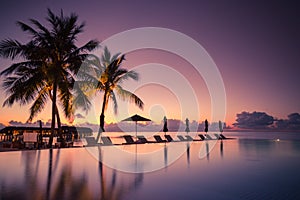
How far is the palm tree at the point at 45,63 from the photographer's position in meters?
12.1

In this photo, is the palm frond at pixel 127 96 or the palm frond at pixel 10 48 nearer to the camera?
the palm frond at pixel 10 48

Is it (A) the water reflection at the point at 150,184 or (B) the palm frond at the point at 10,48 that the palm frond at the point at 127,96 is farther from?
(A) the water reflection at the point at 150,184

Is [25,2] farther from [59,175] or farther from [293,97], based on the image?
[293,97]

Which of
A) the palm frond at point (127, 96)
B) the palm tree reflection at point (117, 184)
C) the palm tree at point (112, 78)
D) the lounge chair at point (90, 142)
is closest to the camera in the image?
the palm tree reflection at point (117, 184)

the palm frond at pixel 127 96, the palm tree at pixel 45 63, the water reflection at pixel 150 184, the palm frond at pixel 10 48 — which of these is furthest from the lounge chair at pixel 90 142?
the water reflection at pixel 150 184

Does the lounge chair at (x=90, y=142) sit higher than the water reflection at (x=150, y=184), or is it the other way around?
the lounge chair at (x=90, y=142)

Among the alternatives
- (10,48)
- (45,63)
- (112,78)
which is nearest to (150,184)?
(45,63)

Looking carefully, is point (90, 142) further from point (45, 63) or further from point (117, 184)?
point (117, 184)

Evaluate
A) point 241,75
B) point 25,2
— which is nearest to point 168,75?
point 241,75

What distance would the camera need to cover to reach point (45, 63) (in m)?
12.8

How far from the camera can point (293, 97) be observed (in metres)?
28.7

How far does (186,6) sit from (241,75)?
10.4m

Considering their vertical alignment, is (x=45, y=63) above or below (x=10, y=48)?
below

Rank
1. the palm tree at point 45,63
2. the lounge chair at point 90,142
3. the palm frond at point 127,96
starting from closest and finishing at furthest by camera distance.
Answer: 1. the palm tree at point 45,63
2. the lounge chair at point 90,142
3. the palm frond at point 127,96
